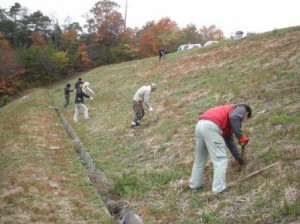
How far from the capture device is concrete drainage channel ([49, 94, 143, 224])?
7938 millimetres

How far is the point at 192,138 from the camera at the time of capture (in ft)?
38.0

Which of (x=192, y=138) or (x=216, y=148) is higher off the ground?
(x=216, y=148)

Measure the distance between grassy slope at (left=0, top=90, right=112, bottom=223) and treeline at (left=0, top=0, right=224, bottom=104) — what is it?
1445 inches

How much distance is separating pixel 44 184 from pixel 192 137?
4.77 metres

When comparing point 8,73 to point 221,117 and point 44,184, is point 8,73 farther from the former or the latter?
point 221,117

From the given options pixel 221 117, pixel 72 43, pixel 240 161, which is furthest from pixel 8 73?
pixel 221 117

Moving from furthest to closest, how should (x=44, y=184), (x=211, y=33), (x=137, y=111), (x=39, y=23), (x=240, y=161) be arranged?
(x=211, y=33), (x=39, y=23), (x=137, y=111), (x=44, y=184), (x=240, y=161)

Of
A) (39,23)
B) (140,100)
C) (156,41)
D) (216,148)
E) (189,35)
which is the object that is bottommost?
(216,148)

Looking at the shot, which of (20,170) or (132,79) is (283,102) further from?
(132,79)

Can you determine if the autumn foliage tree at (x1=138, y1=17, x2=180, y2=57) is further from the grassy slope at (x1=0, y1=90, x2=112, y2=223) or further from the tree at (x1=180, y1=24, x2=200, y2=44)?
the grassy slope at (x1=0, y1=90, x2=112, y2=223)

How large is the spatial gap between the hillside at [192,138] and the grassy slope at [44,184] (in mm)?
878

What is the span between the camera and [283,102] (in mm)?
11297

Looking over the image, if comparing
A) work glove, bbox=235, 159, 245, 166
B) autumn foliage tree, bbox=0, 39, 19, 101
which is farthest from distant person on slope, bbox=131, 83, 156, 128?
autumn foliage tree, bbox=0, 39, 19, 101

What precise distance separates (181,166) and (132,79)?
21.0 m
